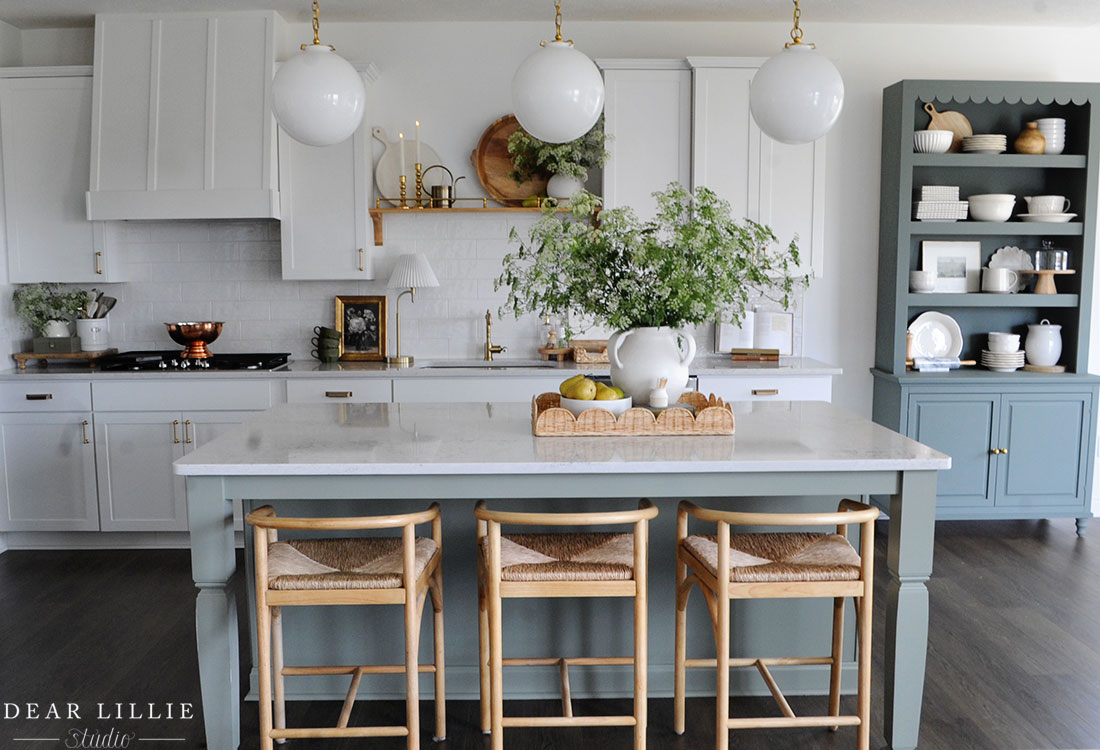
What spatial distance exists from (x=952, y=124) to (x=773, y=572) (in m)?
3.53

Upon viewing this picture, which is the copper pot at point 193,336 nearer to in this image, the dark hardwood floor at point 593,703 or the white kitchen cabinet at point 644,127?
the dark hardwood floor at point 593,703

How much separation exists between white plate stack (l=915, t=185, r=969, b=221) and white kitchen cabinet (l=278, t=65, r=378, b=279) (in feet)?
9.55

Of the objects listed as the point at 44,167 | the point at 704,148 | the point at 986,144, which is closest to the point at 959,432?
the point at 986,144

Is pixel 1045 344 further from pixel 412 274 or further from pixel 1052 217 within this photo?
pixel 412 274

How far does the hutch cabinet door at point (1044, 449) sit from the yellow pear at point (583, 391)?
296 cm

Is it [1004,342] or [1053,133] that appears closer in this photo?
[1053,133]

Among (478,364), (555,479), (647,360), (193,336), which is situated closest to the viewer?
(555,479)

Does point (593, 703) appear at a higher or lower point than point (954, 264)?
lower

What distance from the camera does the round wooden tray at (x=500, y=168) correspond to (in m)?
4.92

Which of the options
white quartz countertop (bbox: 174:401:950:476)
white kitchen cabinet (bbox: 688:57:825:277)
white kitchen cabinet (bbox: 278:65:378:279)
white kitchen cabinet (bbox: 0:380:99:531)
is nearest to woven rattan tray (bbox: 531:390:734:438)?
white quartz countertop (bbox: 174:401:950:476)

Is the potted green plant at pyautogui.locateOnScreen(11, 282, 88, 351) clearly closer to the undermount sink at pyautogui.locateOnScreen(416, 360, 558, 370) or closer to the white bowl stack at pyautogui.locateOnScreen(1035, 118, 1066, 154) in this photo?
the undermount sink at pyautogui.locateOnScreen(416, 360, 558, 370)

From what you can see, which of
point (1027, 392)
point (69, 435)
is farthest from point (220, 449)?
point (1027, 392)

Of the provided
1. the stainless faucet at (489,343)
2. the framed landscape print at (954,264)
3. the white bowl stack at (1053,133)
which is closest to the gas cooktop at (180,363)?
the stainless faucet at (489,343)

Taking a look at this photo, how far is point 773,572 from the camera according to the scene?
2.37 metres
